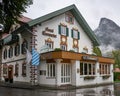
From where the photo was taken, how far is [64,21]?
35219 mm

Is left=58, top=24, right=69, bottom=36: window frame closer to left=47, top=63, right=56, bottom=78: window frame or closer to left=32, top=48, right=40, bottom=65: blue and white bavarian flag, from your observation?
left=47, top=63, right=56, bottom=78: window frame

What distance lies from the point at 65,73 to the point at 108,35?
162201 mm

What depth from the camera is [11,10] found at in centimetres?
2170

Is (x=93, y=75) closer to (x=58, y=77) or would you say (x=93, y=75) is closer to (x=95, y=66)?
(x=95, y=66)

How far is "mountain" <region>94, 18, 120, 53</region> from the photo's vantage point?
175m

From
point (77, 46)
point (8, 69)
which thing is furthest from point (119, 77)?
point (8, 69)

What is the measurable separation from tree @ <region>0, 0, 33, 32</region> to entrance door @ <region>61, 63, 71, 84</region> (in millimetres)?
9558

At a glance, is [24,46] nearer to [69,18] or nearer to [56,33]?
[56,33]

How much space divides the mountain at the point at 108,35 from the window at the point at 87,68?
14021cm

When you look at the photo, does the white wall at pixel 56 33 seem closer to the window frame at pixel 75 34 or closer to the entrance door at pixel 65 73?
the window frame at pixel 75 34

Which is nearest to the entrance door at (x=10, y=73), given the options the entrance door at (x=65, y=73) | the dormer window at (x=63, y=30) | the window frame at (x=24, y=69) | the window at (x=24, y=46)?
the window frame at (x=24, y=69)

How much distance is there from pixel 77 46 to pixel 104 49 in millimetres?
140977

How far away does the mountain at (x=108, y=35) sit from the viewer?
175m

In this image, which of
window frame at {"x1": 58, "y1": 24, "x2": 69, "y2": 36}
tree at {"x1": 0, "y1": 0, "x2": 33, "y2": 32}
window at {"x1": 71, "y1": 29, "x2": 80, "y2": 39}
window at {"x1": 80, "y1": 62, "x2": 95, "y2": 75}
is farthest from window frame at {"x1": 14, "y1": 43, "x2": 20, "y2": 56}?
tree at {"x1": 0, "y1": 0, "x2": 33, "y2": 32}
